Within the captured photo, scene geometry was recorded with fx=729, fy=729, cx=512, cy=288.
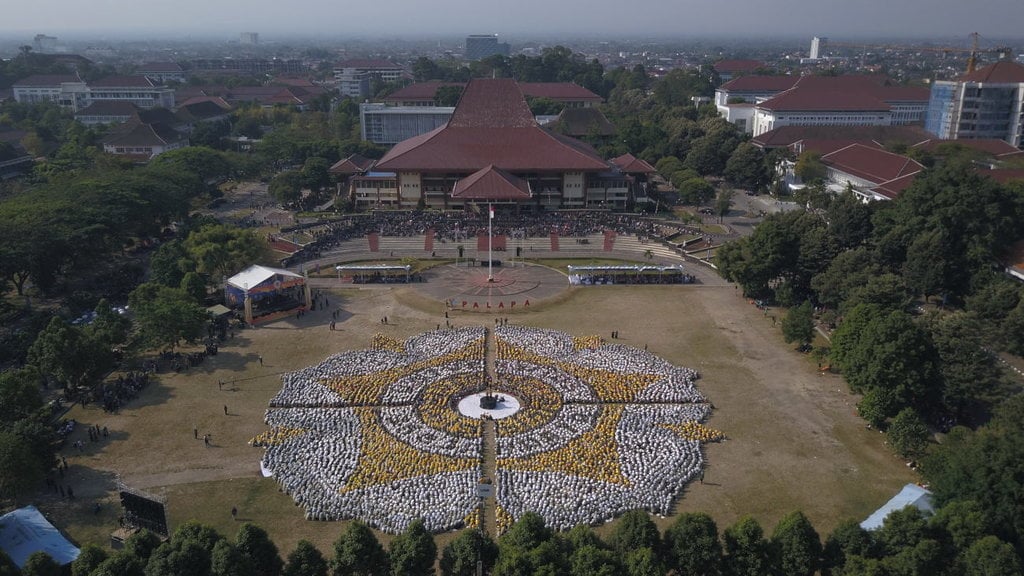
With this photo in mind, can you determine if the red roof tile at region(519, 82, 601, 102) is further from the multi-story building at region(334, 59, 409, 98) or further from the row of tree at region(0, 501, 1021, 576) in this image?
the row of tree at region(0, 501, 1021, 576)

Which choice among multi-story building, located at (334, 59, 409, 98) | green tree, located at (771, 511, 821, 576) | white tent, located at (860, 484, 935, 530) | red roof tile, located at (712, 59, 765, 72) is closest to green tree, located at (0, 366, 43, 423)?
green tree, located at (771, 511, 821, 576)

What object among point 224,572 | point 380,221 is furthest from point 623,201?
point 224,572

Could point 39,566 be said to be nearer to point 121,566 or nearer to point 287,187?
point 121,566

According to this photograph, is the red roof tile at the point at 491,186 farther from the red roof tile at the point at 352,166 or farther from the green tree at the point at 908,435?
the green tree at the point at 908,435

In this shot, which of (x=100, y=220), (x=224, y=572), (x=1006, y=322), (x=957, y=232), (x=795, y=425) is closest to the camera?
(x=224, y=572)

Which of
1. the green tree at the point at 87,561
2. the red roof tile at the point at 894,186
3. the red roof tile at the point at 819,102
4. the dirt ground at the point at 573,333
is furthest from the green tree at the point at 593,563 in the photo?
the red roof tile at the point at 819,102

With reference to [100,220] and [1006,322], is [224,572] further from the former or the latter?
[100,220]
